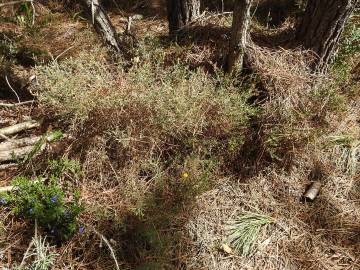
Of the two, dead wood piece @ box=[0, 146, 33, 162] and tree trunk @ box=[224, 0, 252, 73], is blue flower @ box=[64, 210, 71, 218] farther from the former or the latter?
tree trunk @ box=[224, 0, 252, 73]

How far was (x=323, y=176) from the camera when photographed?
10.2ft

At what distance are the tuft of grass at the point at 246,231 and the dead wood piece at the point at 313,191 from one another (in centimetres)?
41

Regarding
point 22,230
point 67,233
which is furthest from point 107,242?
point 22,230

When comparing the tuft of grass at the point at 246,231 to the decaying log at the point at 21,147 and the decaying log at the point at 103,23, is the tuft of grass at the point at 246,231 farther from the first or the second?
the decaying log at the point at 103,23

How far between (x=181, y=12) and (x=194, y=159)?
1.76m

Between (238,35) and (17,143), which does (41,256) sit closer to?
(17,143)

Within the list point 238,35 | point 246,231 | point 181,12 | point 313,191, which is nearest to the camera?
point 246,231

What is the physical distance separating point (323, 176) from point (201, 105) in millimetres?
1301

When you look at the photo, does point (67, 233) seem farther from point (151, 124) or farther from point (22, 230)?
point (151, 124)

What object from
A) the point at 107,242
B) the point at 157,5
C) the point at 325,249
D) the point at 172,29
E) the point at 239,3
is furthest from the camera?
the point at 157,5

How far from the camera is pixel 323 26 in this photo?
3258 millimetres

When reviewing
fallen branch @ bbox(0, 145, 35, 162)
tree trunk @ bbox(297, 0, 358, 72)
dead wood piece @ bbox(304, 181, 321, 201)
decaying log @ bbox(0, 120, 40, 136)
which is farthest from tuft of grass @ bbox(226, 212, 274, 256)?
decaying log @ bbox(0, 120, 40, 136)

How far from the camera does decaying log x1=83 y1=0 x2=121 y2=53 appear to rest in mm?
3312

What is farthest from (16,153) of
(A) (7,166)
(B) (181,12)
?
(B) (181,12)
